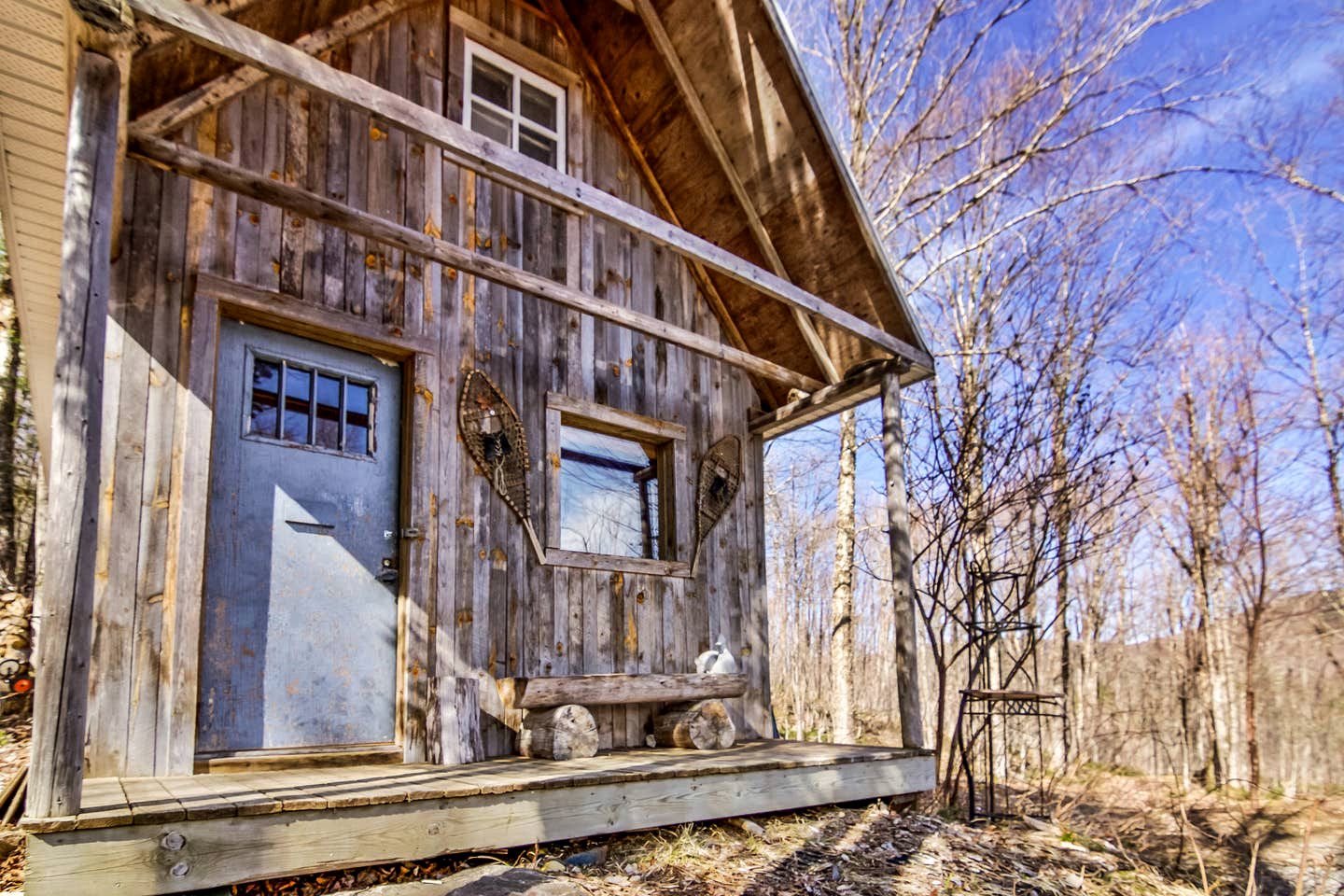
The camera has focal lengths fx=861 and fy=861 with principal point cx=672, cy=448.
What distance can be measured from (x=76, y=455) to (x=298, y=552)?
160cm

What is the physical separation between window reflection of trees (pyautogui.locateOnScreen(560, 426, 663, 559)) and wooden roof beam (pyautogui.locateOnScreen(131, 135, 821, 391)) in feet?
2.84

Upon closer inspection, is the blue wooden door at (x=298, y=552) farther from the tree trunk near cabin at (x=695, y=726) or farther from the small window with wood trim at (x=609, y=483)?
the tree trunk near cabin at (x=695, y=726)

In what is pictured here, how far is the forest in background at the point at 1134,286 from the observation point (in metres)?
10.6

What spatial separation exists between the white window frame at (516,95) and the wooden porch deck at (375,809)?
366 centimetres

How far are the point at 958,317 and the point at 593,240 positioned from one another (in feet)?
26.7

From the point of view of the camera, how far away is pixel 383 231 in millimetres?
4016

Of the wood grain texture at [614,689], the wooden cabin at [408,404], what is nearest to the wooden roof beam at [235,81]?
the wooden cabin at [408,404]

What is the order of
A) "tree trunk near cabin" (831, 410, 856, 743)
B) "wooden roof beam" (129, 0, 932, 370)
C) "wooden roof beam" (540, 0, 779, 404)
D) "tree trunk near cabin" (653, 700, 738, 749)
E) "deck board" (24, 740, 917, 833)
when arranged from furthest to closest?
"tree trunk near cabin" (831, 410, 856, 743) < "wooden roof beam" (540, 0, 779, 404) < "tree trunk near cabin" (653, 700, 738, 749) < "wooden roof beam" (129, 0, 932, 370) < "deck board" (24, 740, 917, 833)

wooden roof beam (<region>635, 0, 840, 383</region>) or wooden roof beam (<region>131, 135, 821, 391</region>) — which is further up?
wooden roof beam (<region>635, 0, 840, 383</region>)

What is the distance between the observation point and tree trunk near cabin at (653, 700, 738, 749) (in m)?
4.95

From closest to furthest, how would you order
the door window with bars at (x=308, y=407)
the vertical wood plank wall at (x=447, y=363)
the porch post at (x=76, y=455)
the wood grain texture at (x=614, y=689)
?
the porch post at (x=76, y=455) → the vertical wood plank wall at (x=447, y=363) → the door window with bars at (x=308, y=407) → the wood grain texture at (x=614, y=689)

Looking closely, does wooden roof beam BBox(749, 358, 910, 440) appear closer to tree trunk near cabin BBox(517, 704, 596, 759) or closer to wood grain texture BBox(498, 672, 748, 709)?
wood grain texture BBox(498, 672, 748, 709)

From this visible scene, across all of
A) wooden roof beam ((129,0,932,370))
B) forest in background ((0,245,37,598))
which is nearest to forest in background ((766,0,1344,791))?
wooden roof beam ((129,0,932,370))

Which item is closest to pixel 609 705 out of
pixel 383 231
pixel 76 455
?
pixel 383 231
